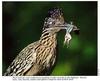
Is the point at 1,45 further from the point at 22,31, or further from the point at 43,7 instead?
the point at 43,7

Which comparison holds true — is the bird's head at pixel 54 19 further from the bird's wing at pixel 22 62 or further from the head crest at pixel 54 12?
the bird's wing at pixel 22 62

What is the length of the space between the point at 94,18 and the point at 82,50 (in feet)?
0.62

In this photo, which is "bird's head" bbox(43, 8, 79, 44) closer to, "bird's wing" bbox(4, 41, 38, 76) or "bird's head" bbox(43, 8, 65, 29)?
"bird's head" bbox(43, 8, 65, 29)

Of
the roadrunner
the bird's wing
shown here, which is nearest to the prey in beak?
the roadrunner

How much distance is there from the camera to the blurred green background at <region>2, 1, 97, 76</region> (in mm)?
1354

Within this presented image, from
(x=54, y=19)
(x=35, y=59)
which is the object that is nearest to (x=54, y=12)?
(x=54, y=19)

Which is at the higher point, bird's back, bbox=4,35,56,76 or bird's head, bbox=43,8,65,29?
bird's head, bbox=43,8,65,29

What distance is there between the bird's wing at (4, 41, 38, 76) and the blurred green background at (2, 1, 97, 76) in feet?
0.08

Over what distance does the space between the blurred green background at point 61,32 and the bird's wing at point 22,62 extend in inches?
1.0

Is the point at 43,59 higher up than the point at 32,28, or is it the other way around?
the point at 32,28

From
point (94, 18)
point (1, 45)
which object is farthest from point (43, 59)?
point (94, 18)

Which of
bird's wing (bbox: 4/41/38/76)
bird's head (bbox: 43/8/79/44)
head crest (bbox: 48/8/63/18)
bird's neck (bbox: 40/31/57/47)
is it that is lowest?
bird's wing (bbox: 4/41/38/76)

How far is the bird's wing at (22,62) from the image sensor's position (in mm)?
1333

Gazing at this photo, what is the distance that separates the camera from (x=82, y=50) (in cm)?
138
